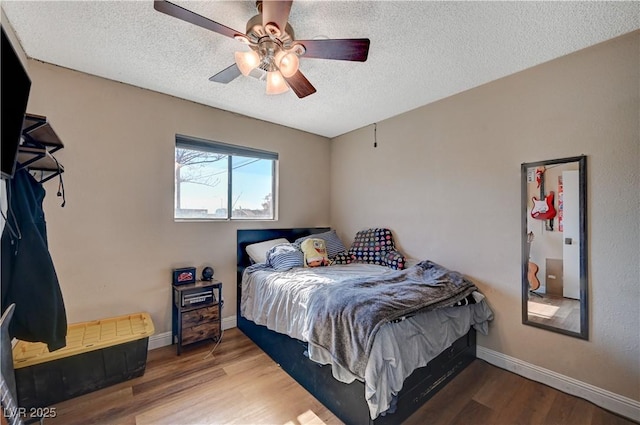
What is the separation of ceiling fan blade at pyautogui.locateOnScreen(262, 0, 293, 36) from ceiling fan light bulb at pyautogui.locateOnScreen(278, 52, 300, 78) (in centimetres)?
18

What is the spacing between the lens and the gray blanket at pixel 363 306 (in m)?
1.54

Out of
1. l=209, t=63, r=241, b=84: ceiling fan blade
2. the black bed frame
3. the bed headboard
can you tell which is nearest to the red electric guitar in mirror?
the black bed frame

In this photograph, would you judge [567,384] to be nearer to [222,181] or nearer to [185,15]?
[185,15]

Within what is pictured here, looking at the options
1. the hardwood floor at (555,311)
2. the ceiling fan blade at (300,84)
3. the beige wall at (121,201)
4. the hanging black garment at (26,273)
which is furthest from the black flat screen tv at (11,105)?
the hardwood floor at (555,311)

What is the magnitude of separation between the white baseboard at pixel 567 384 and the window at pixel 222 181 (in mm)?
2726

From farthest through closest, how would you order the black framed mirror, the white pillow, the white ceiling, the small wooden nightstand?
the white pillow
the small wooden nightstand
the black framed mirror
the white ceiling

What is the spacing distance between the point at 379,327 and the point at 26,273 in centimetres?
182

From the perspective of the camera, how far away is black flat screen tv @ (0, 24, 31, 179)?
3.18ft

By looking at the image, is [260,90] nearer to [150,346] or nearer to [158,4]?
[158,4]

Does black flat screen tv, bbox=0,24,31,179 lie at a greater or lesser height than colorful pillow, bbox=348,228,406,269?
greater

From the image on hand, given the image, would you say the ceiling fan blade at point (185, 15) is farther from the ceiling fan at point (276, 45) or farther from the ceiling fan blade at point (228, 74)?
the ceiling fan blade at point (228, 74)

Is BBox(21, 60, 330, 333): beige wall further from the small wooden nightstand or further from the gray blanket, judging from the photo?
the gray blanket

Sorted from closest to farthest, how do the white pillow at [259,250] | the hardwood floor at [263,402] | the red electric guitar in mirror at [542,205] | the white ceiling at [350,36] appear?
the white ceiling at [350,36], the hardwood floor at [263,402], the red electric guitar in mirror at [542,205], the white pillow at [259,250]

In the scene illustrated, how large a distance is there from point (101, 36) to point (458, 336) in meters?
3.32
